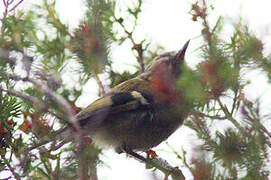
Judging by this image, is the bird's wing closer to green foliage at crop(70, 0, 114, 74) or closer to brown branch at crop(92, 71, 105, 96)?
brown branch at crop(92, 71, 105, 96)

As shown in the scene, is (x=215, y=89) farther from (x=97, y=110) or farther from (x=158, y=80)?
(x=97, y=110)

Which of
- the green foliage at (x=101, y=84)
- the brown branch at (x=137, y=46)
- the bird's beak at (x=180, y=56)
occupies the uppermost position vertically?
the bird's beak at (x=180, y=56)

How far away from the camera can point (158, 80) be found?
1.48 m

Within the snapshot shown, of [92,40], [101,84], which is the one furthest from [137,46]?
[92,40]

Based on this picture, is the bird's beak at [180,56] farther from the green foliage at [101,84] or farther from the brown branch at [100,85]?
the brown branch at [100,85]

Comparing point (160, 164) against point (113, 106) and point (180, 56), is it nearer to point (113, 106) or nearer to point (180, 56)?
point (113, 106)

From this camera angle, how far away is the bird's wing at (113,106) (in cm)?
322

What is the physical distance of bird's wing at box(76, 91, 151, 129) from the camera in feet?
10.6

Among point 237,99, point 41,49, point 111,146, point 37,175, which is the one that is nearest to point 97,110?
point 111,146

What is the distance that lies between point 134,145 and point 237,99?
6.33 ft

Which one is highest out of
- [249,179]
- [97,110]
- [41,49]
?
A: [41,49]

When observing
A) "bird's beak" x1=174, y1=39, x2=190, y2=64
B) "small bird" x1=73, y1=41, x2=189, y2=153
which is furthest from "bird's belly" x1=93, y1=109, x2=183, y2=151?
"bird's beak" x1=174, y1=39, x2=190, y2=64

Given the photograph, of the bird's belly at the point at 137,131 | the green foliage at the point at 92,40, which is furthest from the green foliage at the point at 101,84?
the bird's belly at the point at 137,131

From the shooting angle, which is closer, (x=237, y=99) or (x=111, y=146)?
(x=237, y=99)
